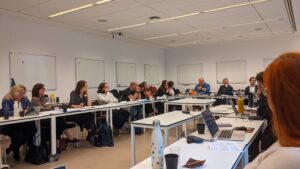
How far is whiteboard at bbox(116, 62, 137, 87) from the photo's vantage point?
874cm

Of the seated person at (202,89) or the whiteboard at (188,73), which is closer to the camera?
the seated person at (202,89)

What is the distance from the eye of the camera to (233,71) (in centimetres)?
1001

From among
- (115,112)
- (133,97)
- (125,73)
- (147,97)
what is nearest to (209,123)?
(115,112)

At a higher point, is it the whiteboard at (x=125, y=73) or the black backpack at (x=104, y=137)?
the whiteboard at (x=125, y=73)

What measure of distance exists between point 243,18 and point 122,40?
14.0 feet

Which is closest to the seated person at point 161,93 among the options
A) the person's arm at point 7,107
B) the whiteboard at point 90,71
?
the whiteboard at point 90,71

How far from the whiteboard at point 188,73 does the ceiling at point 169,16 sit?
2.61 metres

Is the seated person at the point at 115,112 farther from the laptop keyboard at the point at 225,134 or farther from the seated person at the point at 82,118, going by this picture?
the laptop keyboard at the point at 225,134

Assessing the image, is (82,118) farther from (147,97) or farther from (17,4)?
(17,4)

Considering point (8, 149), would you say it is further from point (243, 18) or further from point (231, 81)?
point (231, 81)

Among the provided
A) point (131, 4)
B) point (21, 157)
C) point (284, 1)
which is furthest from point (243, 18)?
point (21, 157)

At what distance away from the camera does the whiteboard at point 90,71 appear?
731 centimetres

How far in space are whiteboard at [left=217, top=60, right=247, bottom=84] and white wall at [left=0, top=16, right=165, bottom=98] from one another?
336 centimetres

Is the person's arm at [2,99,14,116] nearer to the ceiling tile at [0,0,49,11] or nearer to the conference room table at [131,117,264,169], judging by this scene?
the ceiling tile at [0,0,49,11]
